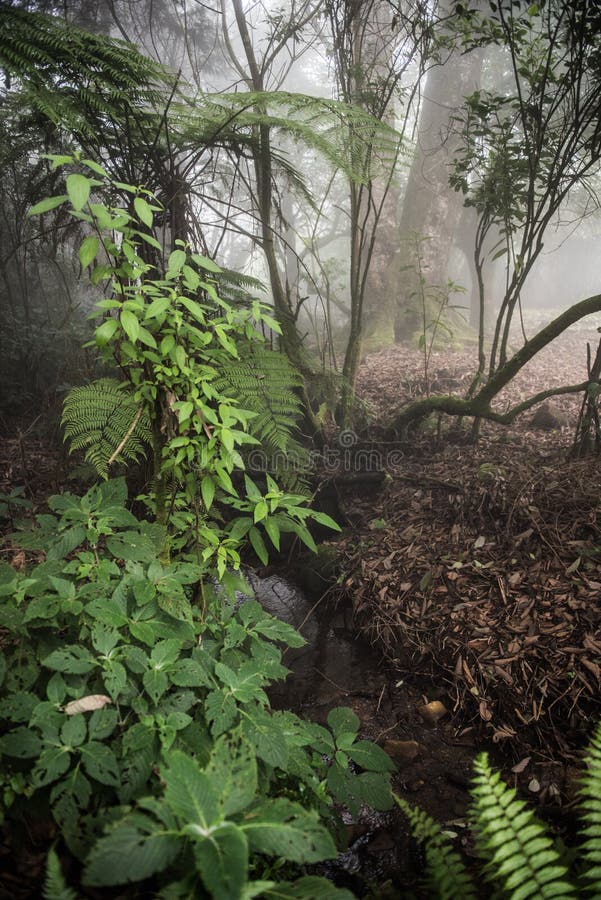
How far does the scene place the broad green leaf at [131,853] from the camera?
78 cm

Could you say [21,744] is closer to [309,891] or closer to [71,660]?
[71,660]

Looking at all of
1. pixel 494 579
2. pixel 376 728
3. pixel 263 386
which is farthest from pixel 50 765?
pixel 494 579

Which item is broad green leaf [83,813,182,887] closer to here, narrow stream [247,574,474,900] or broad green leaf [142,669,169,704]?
broad green leaf [142,669,169,704]

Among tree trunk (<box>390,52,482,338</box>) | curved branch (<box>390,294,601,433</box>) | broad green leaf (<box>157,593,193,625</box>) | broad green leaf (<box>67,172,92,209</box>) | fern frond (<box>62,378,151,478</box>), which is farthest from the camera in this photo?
tree trunk (<box>390,52,482,338</box>)

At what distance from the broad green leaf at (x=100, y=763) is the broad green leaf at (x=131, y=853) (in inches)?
8.4

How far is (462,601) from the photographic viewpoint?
107 inches

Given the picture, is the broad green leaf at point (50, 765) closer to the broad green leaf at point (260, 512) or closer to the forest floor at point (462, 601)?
the broad green leaf at point (260, 512)

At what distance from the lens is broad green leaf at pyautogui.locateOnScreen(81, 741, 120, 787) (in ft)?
3.44

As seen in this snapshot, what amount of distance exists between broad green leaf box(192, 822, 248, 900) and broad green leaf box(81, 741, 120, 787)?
342 millimetres

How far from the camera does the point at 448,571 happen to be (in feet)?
9.62

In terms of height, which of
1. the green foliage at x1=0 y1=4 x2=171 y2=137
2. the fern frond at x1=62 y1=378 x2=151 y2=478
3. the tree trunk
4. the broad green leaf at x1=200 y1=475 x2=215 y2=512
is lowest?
the broad green leaf at x1=200 y1=475 x2=215 y2=512

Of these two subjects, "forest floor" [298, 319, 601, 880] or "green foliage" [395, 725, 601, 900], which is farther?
"forest floor" [298, 319, 601, 880]

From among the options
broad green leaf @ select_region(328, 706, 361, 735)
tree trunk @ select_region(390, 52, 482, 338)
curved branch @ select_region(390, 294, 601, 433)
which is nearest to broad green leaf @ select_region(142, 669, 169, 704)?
broad green leaf @ select_region(328, 706, 361, 735)

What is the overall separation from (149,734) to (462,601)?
2.08 metres
